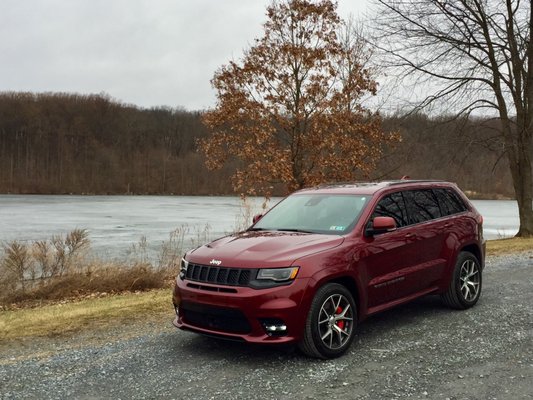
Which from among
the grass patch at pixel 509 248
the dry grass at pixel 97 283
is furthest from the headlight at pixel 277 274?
the grass patch at pixel 509 248

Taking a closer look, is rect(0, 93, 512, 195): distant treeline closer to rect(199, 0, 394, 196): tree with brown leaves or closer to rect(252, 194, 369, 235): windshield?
rect(199, 0, 394, 196): tree with brown leaves

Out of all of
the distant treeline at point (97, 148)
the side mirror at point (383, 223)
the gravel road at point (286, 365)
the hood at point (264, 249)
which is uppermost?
the distant treeline at point (97, 148)

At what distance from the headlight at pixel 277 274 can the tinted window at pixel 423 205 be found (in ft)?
6.94

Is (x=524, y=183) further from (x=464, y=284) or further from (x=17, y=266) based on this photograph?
(x=17, y=266)

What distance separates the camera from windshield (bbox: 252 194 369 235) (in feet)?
18.5

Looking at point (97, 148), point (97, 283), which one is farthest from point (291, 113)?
point (97, 148)

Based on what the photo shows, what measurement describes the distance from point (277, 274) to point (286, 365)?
83cm

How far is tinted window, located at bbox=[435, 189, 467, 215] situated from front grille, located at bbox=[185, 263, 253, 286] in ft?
10.5

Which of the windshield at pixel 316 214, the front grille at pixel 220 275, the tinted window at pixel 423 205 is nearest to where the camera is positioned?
the front grille at pixel 220 275

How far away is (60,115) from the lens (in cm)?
12962

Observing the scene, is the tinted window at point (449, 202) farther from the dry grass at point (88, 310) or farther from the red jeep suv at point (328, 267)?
the dry grass at point (88, 310)

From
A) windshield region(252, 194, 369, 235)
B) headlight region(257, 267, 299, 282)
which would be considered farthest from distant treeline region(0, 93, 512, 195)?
headlight region(257, 267, 299, 282)

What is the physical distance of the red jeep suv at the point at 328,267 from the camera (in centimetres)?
474

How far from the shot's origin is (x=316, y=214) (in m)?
5.96
